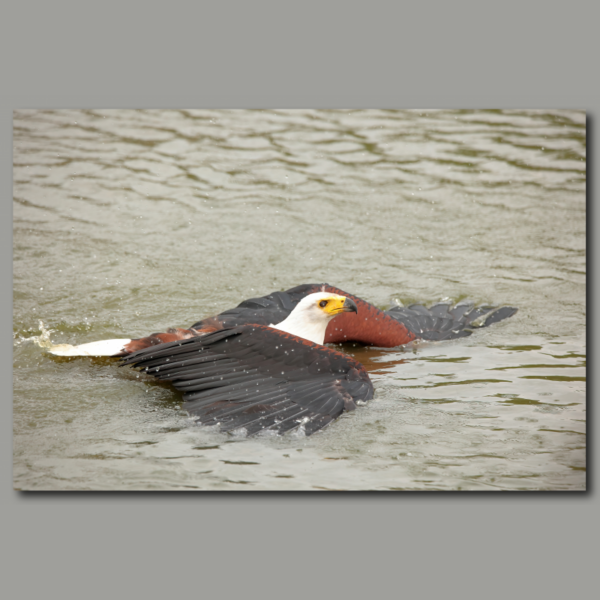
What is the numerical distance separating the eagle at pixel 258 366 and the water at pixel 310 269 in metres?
0.10

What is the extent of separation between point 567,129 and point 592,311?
122 centimetres

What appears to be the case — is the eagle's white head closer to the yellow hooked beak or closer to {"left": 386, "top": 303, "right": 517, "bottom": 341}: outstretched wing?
the yellow hooked beak

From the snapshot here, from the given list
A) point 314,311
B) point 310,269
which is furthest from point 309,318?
point 310,269

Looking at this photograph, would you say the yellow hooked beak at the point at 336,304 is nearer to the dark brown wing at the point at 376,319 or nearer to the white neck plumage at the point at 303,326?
the white neck plumage at the point at 303,326

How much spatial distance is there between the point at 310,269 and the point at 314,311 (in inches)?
69.9

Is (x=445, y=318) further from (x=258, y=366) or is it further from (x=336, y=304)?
(x=258, y=366)

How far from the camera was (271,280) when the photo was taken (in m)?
6.21

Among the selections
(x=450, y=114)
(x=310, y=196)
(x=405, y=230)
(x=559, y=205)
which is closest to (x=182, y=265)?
(x=310, y=196)

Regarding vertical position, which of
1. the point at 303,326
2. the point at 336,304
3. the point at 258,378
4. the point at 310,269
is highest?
the point at 310,269

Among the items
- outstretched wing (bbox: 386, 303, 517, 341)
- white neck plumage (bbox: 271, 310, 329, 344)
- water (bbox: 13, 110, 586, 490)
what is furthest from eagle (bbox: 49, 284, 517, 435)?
outstretched wing (bbox: 386, 303, 517, 341)

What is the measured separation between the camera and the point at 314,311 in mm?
4629

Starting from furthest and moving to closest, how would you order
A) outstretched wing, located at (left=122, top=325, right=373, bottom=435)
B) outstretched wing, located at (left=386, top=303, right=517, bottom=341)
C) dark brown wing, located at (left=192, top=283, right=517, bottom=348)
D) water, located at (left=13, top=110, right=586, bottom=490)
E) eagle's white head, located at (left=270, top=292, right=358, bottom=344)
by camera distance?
outstretched wing, located at (left=386, top=303, right=517, bottom=341) < dark brown wing, located at (left=192, top=283, right=517, bottom=348) < eagle's white head, located at (left=270, top=292, right=358, bottom=344) < outstretched wing, located at (left=122, top=325, right=373, bottom=435) < water, located at (left=13, top=110, right=586, bottom=490)

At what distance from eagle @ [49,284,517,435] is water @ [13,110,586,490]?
0.10 metres

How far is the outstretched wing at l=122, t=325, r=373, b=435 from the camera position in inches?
159
